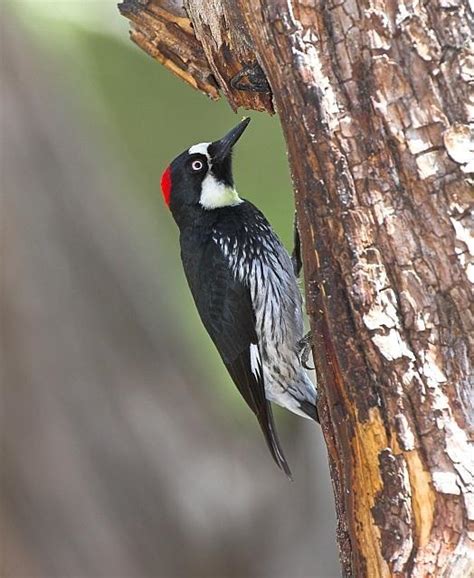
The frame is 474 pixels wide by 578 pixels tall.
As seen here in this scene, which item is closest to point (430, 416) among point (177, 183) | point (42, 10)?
point (177, 183)

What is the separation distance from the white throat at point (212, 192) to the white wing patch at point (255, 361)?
0.64 meters

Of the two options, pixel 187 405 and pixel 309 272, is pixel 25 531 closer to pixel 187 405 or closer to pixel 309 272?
pixel 187 405

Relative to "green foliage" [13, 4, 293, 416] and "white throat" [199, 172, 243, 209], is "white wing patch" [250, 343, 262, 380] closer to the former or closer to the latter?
"white throat" [199, 172, 243, 209]

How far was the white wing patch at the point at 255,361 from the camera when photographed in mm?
A: 3942

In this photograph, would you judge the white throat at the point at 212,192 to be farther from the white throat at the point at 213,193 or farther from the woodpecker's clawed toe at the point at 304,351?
the woodpecker's clawed toe at the point at 304,351

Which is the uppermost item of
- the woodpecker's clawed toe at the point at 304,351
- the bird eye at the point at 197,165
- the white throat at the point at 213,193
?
the bird eye at the point at 197,165

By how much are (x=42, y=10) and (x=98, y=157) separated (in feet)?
5.48

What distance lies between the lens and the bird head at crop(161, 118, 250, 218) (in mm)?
4152

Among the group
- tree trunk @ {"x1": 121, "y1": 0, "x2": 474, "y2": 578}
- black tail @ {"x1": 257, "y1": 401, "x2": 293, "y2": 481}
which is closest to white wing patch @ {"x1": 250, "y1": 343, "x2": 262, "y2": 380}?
black tail @ {"x1": 257, "y1": 401, "x2": 293, "y2": 481}

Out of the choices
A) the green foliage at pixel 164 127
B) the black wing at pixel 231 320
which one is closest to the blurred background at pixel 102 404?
the black wing at pixel 231 320

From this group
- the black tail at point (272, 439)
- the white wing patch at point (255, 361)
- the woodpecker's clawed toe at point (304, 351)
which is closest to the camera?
the black tail at point (272, 439)

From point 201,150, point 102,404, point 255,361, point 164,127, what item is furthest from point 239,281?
point 164,127

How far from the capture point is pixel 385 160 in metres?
2.12

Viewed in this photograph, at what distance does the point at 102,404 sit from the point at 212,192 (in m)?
1.06
